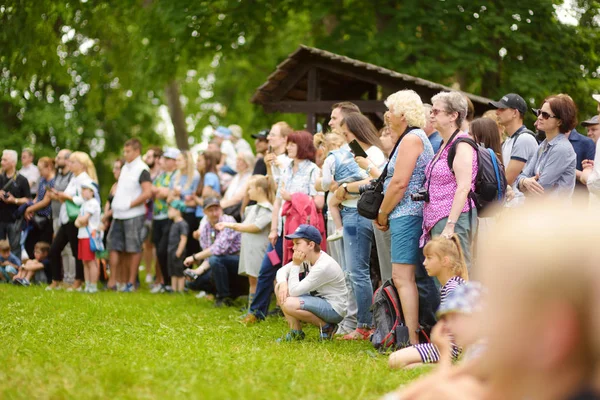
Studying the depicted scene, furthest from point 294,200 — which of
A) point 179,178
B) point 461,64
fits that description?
point 461,64

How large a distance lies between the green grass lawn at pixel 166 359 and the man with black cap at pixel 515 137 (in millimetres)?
2158

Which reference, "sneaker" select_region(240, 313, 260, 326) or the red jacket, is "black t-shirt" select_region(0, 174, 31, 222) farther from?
the red jacket

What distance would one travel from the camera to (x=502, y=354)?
62.6 inches

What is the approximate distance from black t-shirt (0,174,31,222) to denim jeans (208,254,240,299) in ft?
16.2

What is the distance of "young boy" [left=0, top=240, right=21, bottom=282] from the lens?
14.4m

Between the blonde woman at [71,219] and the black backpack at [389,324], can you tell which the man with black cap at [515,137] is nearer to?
the black backpack at [389,324]

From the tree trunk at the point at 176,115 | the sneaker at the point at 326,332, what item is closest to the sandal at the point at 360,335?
the sneaker at the point at 326,332

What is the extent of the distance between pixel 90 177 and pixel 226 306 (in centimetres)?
367

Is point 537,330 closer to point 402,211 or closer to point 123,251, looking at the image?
point 402,211

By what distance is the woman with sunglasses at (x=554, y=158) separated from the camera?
7.43m

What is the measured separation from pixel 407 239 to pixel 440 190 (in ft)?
1.74

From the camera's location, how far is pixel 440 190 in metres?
6.84

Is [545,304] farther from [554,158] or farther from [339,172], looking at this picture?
[339,172]

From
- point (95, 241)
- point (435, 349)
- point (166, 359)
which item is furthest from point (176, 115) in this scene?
point (435, 349)
